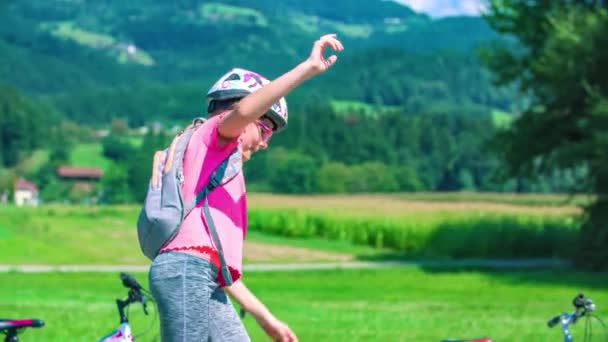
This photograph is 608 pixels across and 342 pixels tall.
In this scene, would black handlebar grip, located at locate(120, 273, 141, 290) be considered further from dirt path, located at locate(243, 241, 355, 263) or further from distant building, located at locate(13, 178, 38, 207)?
distant building, located at locate(13, 178, 38, 207)

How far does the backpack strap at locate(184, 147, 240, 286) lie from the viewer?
15.1ft

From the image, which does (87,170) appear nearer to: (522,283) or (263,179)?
(263,179)

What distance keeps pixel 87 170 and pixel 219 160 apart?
12187cm

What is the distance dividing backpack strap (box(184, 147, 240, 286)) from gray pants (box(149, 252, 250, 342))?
0.04m

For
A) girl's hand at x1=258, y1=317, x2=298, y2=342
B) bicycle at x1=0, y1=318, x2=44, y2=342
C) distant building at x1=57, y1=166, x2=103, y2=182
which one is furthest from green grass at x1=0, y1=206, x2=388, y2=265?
distant building at x1=57, y1=166, x2=103, y2=182

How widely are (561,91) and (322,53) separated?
32445 mm

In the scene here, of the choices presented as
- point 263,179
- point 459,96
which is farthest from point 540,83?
point 459,96

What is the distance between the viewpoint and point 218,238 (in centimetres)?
459

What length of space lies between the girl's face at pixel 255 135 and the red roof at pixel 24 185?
106m

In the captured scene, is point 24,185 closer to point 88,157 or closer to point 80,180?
point 80,180

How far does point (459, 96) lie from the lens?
186 metres

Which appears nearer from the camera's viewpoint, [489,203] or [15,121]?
[489,203]

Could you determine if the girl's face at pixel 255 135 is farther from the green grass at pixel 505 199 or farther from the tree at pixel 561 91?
the green grass at pixel 505 199

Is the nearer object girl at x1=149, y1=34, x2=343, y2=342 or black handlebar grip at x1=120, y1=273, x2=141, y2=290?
girl at x1=149, y1=34, x2=343, y2=342
